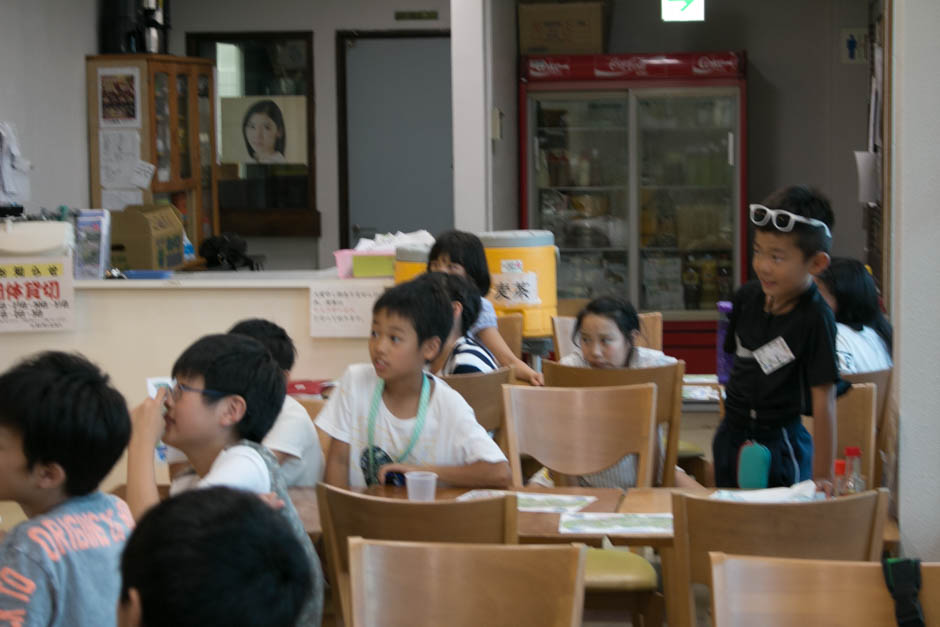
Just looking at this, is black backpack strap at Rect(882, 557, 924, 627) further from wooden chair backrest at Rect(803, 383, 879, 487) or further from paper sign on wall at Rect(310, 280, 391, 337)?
paper sign on wall at Rect(310, 280, 391, 337)

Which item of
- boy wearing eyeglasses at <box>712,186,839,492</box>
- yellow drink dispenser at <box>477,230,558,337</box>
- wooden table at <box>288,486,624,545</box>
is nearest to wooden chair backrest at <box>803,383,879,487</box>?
boy wearing eyeglasses at <box>712,186,839,492</box>

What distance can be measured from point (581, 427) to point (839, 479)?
733mm

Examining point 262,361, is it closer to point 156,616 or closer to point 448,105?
point 156,616

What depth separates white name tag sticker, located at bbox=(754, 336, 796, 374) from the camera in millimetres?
3027

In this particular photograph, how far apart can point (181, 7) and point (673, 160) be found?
375 centimetres

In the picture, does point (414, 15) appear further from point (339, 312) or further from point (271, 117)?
point (339, 312)

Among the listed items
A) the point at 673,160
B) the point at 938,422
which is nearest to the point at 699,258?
the point at 673,160

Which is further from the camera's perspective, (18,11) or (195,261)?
(195,261)

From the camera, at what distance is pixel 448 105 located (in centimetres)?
886

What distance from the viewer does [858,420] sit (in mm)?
3133

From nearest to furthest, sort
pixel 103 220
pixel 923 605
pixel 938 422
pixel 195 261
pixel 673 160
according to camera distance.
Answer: pixel 923 605, pixel 938 422, pixel 103 220, pixel 195 261, pixel 673 160

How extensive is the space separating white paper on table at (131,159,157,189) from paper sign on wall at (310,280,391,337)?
10.7ft

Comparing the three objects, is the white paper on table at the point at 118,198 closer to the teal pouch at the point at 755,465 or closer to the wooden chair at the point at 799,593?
the teal pouch at the point at 755,465

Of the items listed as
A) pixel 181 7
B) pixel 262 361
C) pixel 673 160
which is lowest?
pixel 262 361
